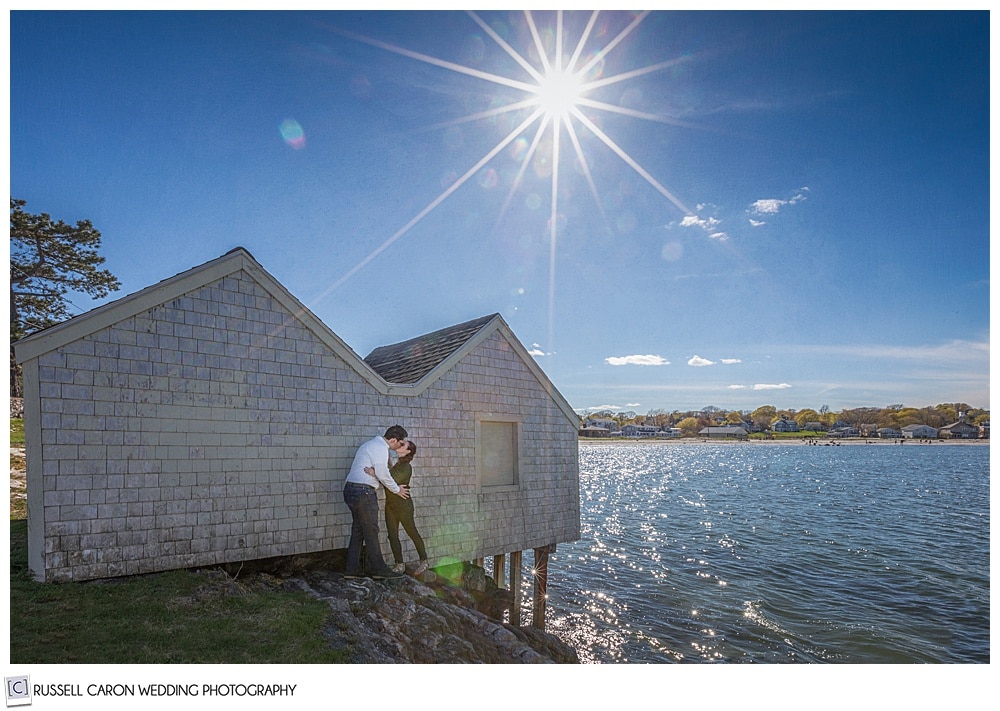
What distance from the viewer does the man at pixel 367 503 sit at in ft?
25.9

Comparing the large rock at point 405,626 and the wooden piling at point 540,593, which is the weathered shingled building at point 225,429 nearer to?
the large rock at point 405,626

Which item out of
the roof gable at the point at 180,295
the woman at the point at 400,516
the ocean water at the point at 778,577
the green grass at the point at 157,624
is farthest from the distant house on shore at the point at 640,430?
the green grass at the point at 157,624

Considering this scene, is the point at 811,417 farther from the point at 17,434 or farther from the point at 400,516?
the point at 17,434

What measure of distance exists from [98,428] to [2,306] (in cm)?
156

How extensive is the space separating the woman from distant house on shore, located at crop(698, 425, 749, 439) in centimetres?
5922

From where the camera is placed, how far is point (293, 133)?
29.0ft

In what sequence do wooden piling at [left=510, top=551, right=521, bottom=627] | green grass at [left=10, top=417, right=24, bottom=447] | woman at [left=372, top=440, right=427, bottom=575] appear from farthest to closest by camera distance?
green grass at [left=10, top=417, right=24, bottom=447]
wooden piling at [left=510, top=551, right=521, bottom=627]
woman at [left=372, top=440, right=427, bottom=575]

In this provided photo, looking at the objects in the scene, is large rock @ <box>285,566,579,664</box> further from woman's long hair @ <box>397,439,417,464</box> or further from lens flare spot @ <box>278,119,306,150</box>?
lens flare spot @ <box>278,119,306,150</box>

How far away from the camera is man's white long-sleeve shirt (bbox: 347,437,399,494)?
791 centimetres

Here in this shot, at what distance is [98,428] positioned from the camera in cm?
646

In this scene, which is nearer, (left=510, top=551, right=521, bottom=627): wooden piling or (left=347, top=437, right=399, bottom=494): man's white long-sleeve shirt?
(left=347, top=437, right=399, bottom=494): man's white long-sleeve shirt
